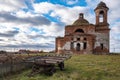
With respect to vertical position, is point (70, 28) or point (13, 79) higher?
point (70, 28)

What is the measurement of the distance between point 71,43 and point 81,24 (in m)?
5.48

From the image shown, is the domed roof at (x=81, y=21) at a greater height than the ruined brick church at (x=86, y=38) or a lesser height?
greater

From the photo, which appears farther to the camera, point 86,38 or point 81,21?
point 81,21

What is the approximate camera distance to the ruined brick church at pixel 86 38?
47281 millimetres

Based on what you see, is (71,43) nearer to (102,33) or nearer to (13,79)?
(102,33)

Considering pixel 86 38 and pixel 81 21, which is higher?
pixel 81 21

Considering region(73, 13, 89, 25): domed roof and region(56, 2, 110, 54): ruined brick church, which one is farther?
region(73, 13, 89, 25): domed roof

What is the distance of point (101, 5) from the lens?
51875 mm

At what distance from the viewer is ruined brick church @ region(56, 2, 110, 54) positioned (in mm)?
47281

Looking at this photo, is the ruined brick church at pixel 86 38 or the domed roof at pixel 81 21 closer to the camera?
the ruined brick church at pixel 86 38

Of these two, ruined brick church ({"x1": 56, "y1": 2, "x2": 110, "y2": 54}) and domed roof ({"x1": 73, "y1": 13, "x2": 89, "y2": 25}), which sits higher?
domed roof ({"x1": 73, "y1": 13, "x2": 89, "y2": 25})

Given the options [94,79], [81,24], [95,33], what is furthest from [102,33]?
[94,79]

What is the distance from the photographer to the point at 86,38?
47.2m

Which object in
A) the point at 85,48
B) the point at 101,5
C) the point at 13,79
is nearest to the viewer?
the point at 13,79
